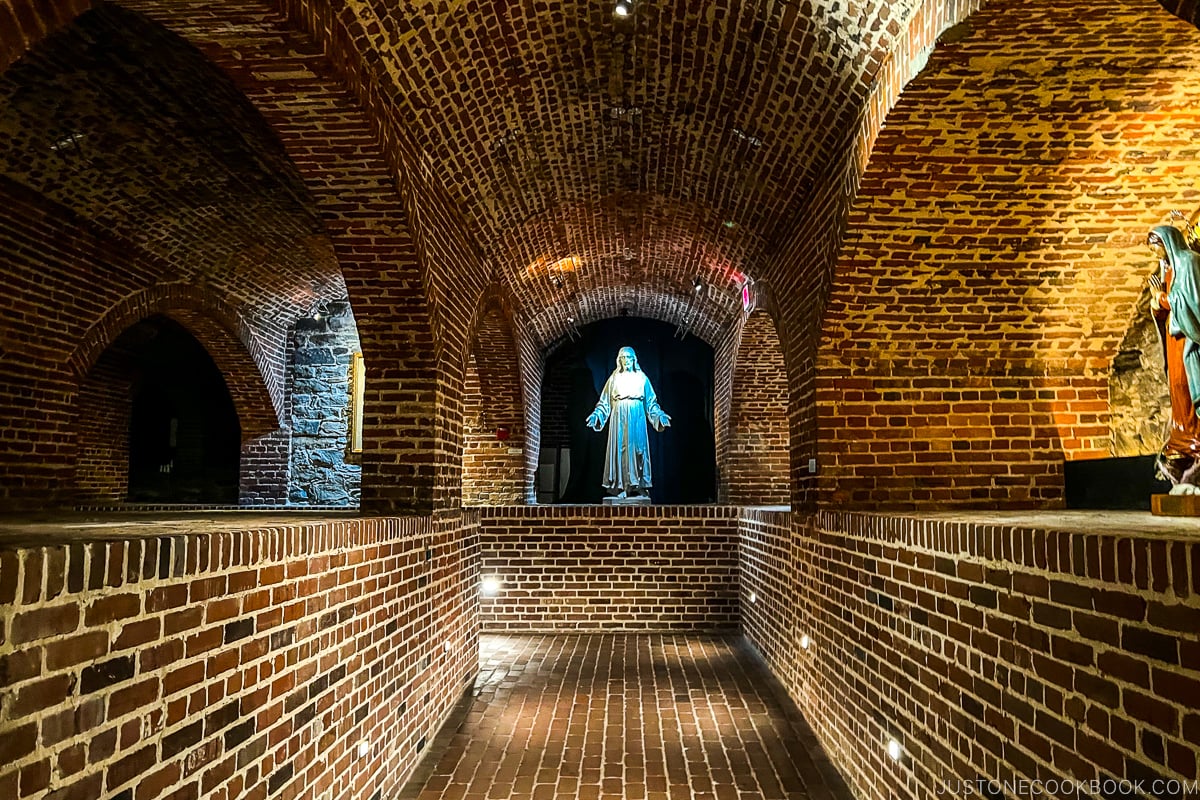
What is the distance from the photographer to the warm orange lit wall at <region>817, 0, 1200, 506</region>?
3621 mm

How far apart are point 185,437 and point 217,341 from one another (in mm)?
4815

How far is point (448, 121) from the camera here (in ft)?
15.4

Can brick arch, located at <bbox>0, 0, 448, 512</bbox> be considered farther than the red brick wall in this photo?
No

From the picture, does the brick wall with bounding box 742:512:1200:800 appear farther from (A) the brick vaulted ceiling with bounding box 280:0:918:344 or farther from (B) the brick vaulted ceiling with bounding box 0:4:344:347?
(B) the brick vaulted ceiling with bounding box 0:4:344:347

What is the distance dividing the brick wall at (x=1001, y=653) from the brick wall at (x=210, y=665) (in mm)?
2358

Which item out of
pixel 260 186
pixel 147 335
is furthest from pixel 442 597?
pixel 147 335

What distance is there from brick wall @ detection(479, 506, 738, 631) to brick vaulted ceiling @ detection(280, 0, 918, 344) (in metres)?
2.79

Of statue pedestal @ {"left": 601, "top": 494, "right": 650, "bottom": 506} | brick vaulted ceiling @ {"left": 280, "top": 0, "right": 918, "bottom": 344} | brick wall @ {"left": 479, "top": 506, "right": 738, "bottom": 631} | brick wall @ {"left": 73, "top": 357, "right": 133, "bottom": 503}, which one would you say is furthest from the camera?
brick wall @ {"left": 73, "top": 357, "right": 133, "bottom": 503}

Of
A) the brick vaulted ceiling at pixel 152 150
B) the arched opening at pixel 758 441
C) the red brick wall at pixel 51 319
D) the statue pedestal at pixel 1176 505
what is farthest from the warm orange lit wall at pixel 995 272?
the red brick wall at pixel 51 319

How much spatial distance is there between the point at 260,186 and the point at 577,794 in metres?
5.03

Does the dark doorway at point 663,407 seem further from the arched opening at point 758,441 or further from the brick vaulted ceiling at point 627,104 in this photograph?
the brick vaulted ceiling at point 627,104

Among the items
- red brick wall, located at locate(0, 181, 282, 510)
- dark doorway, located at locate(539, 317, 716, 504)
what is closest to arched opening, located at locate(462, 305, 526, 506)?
dark doorway, located at locate(539, 317, 716, 504)

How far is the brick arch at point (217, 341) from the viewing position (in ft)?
21.7

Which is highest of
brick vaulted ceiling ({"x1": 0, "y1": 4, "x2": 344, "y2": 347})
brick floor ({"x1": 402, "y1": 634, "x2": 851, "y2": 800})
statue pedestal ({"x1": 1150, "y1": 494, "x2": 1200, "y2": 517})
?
brick vaulted ceiling ({"x1": 0, "y1": 4, "x2": 344, "y2": 347})
